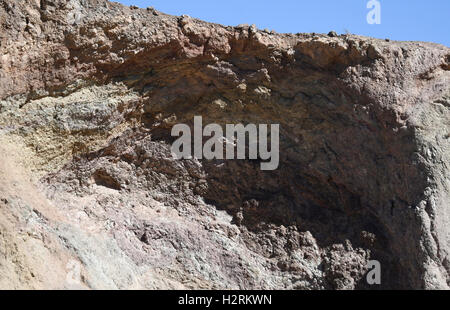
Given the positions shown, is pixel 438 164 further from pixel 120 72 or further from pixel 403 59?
pixel 120 72

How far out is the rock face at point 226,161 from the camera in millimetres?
9961

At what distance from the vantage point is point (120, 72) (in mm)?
10586

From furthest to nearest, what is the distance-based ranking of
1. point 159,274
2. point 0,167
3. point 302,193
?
point 302,193, point 159,274, point 0,167

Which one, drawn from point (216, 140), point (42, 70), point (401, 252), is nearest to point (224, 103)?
point (216, 140)

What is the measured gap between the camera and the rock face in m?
9.96

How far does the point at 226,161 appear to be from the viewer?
36.3ft

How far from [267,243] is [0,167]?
402 cm

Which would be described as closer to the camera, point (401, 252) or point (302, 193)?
point (401, 252)

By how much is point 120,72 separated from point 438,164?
4.83 meters

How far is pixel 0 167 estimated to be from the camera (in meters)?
9.18
